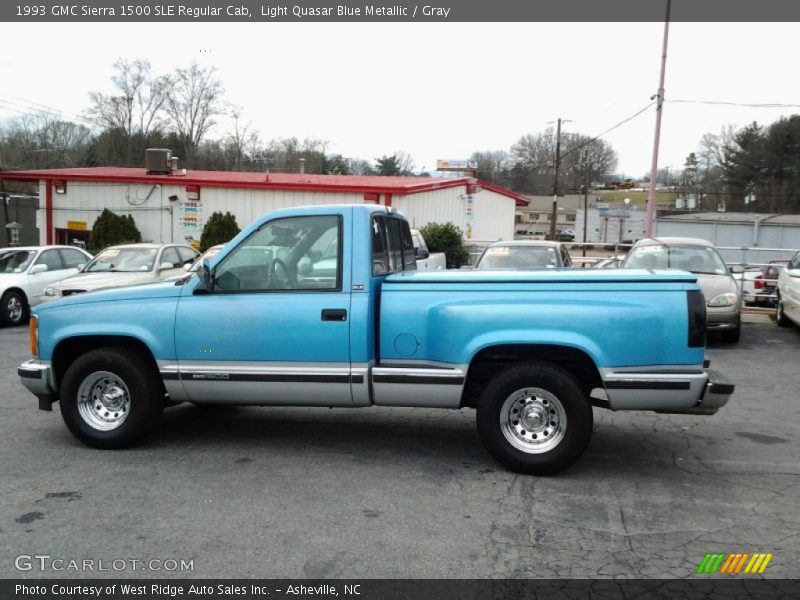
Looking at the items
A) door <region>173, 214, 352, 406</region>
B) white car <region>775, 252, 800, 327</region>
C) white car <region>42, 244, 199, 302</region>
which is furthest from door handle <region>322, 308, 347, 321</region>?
white car <region>775, 252, 800, 327</region>

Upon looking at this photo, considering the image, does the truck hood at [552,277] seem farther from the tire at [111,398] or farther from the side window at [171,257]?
the side window at [171,257]

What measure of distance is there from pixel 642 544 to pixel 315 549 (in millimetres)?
1915

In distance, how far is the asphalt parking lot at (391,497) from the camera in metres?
4.12

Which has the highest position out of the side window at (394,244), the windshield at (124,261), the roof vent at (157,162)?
the roof vent at (157,162)

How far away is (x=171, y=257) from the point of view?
49.4 feet

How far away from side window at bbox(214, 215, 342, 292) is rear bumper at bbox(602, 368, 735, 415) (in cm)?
230

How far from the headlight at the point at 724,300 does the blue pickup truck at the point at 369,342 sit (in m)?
6.90

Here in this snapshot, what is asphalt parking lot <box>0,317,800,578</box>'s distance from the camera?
4125 mm

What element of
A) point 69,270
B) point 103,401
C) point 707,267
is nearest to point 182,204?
point 69,270

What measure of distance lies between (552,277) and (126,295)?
→ 135 inches

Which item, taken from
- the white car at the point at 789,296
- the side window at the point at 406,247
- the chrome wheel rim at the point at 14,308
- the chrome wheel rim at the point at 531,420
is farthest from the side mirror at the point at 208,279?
the chrome wheel rim at the point at 14,308

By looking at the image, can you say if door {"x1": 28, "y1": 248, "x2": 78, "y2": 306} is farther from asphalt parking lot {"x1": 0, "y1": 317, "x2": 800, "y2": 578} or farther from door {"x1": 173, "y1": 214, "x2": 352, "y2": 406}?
door {"x1": 173, "y1": 214, "x2": 352, "y2": 406}

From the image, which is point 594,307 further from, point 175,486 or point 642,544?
point 175,486

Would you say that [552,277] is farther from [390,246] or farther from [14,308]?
[14,308]
